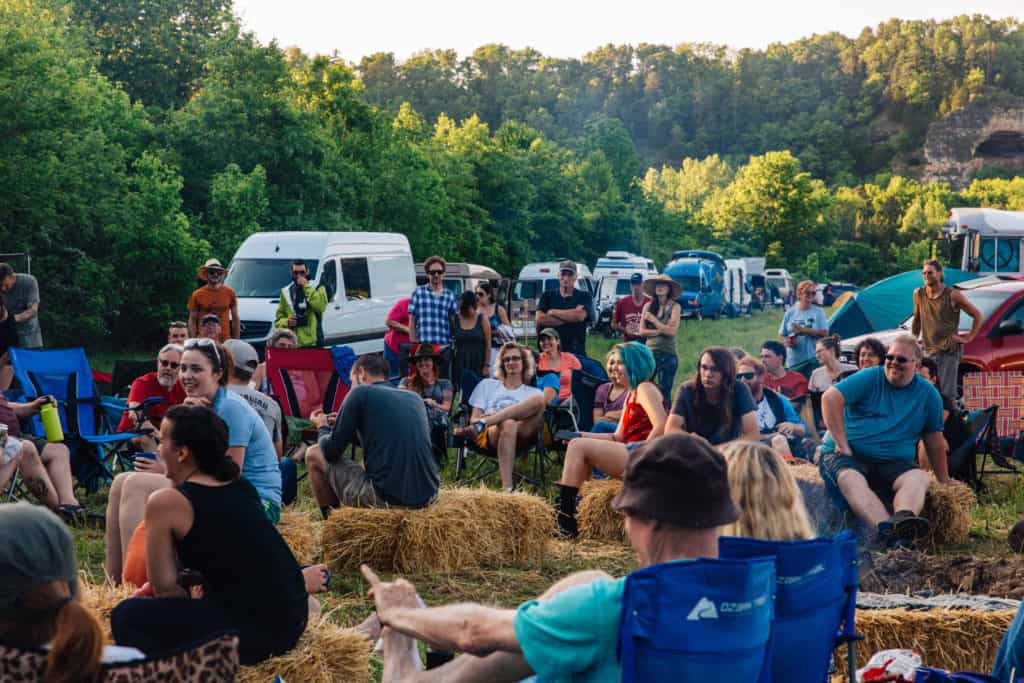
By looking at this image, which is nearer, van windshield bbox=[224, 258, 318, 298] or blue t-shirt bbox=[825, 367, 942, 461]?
blue t-shirt bbox=[825, 367, 942, 461]

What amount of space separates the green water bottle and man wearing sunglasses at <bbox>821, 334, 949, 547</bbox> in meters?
4.64

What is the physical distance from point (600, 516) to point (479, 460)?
8.64 ft

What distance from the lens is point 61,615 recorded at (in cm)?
222

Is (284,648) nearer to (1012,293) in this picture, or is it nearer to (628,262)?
(1012,293)

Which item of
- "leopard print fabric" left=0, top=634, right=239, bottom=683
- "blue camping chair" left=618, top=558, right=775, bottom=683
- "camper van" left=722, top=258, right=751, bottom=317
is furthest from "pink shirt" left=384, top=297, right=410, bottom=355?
"camper van" left=722, top=258, right=751, bottom=317

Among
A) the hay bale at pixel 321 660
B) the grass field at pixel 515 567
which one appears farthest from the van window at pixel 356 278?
the hay bale at pixel 321 660

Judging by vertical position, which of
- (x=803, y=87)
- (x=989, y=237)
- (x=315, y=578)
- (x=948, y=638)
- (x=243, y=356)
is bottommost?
(x=989, y=237)

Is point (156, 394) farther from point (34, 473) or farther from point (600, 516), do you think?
point (600, 516)

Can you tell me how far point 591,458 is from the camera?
7.09m

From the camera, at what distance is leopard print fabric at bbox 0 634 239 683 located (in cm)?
225

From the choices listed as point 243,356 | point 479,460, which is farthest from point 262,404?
point 479,460

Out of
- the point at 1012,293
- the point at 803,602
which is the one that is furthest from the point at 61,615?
the point at 1012,293

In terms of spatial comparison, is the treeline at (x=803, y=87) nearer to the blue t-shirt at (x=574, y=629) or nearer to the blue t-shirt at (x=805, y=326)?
the blue t-shirt at (x=805, y=326)

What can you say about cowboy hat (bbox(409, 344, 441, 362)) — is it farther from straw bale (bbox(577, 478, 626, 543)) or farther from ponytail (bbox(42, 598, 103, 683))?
ponytail (bbox(42, 598, 103, 683))
